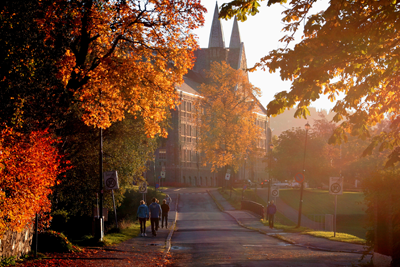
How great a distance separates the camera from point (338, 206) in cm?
6034

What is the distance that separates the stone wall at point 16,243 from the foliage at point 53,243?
1005 millimetres

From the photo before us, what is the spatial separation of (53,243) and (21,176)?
13.9 feet

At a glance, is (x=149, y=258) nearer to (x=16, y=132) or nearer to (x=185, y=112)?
(x=16, y=132)

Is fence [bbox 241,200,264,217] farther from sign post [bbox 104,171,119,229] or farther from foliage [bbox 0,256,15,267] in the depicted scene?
foliage [bbox 0,256,15,267]

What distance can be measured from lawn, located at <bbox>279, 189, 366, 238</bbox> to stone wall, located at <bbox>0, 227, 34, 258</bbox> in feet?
118

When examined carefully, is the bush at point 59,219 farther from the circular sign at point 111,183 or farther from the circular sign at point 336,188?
the circular sign at point 336,188

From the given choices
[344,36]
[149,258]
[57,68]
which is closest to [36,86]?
[57,68]

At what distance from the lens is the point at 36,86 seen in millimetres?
14820

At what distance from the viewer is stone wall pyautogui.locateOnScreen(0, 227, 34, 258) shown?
11.8 metres

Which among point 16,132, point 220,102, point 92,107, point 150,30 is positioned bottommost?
point 16,132

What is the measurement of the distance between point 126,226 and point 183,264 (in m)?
14.9

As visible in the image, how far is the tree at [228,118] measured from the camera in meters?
57.8

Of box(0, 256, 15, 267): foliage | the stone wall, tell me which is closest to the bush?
the stone wall

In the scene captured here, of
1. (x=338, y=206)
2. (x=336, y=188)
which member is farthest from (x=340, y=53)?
(x=338, y=206)
